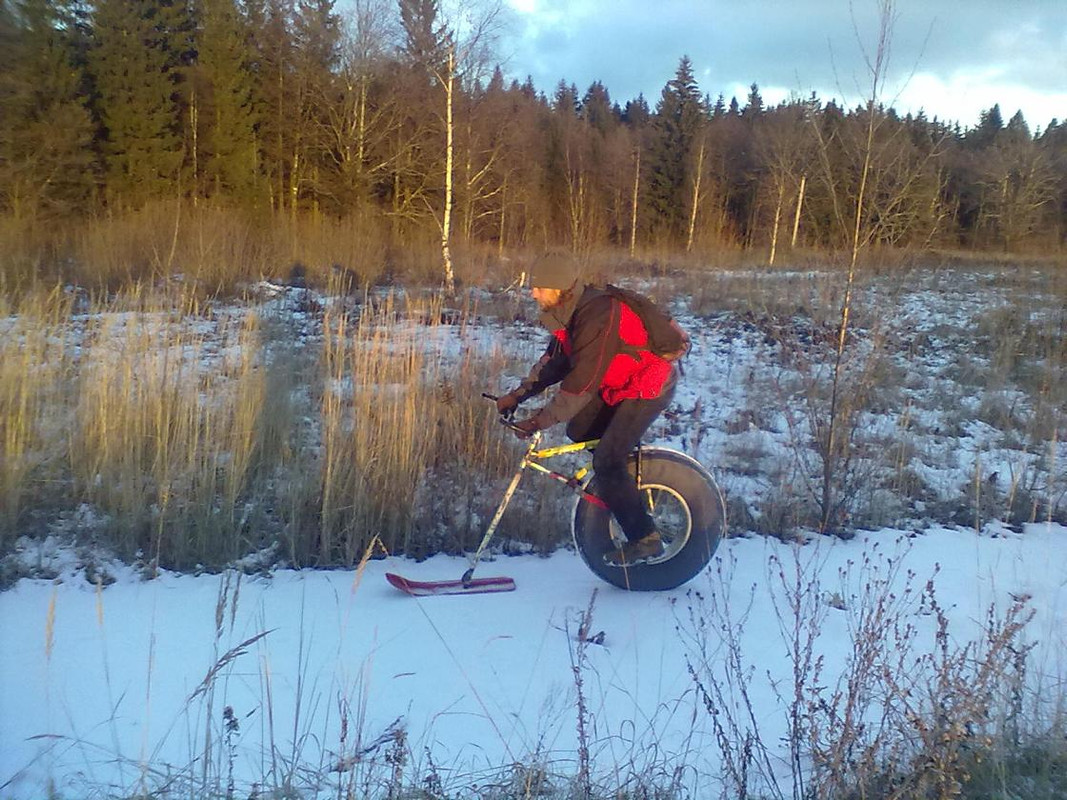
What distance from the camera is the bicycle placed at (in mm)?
4766

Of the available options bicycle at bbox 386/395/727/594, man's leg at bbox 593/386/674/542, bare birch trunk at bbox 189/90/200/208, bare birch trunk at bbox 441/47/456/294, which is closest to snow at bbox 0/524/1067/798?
bicycle at bbox 386/395/727/594

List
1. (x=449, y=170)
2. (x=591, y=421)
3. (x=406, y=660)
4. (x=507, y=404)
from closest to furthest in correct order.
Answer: (x=406, y=660) → (x=507, y=404) → (x=591, y=421) → (x=449, y=170)

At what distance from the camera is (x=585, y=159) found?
29.3 metres

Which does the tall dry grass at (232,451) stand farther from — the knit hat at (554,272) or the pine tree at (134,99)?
the pine tree at (134,99)

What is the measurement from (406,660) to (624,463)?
1589mm

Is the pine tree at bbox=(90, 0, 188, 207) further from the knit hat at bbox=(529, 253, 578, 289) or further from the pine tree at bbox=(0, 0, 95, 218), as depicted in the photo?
the knit hat at bbox=(529, 253, 578, 289)

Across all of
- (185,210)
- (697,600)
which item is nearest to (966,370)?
(697,600)

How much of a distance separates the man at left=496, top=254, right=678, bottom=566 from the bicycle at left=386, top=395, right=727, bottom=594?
11 cm

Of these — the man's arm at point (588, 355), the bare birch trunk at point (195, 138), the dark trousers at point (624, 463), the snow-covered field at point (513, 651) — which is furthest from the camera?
the bare birch trunk at point (195, 138)

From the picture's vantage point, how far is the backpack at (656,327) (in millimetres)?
4500

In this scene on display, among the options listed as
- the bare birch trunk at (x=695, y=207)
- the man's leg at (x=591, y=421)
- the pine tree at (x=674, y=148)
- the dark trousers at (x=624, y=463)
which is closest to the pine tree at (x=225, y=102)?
the bare birch trunk at (x=695, y=207)

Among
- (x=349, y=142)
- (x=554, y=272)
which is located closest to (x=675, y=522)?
(x=554, y=272)

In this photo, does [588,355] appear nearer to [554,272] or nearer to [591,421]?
[554,272]

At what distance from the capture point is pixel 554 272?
444 cm
